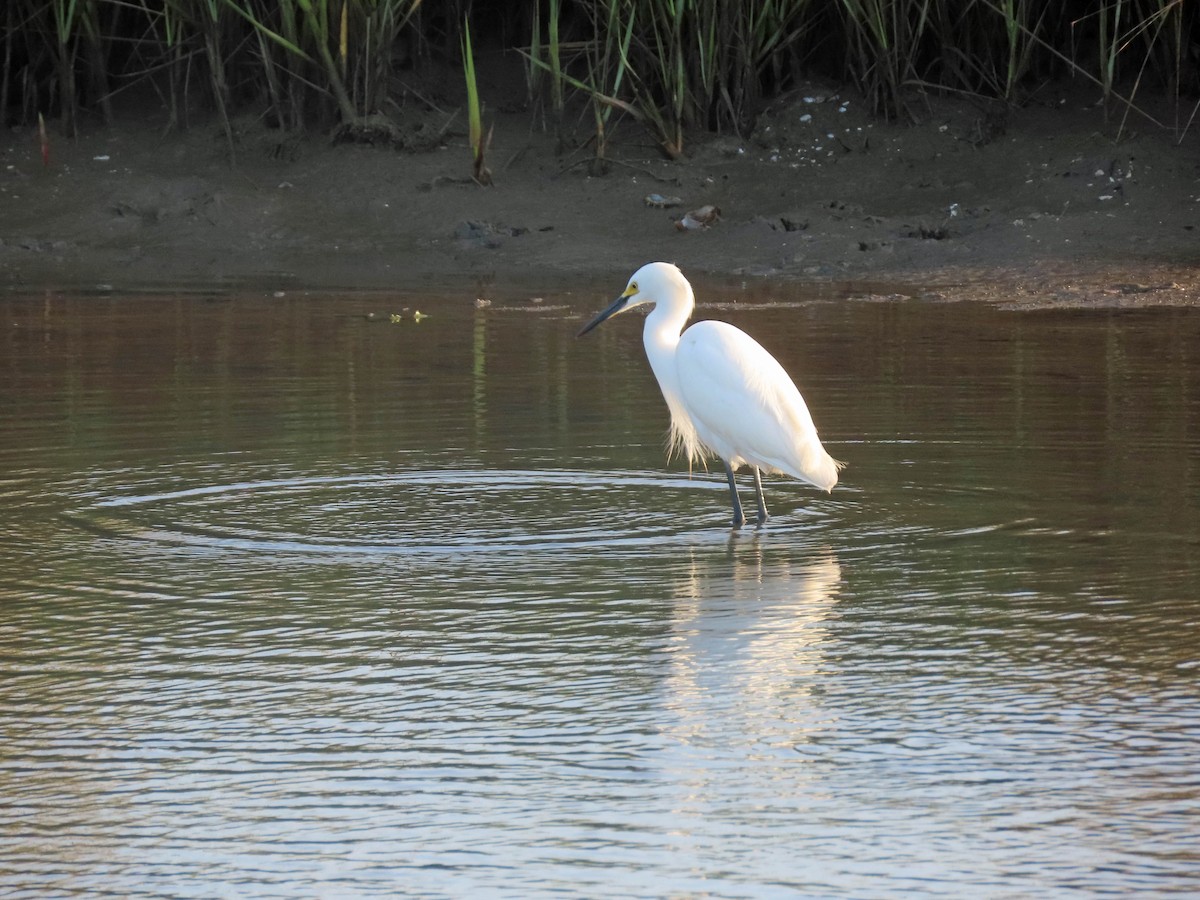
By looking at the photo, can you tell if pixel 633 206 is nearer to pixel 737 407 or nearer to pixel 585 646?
pixel 737 407

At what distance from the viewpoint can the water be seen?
3.28 meters

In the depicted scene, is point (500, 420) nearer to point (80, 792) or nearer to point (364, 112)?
point (80, 792)

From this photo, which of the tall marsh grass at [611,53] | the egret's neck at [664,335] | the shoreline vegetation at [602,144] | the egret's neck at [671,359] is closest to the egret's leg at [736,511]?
the egret's neck at [671,359]

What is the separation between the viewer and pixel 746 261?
14.5 m

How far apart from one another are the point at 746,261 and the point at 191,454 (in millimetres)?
7771

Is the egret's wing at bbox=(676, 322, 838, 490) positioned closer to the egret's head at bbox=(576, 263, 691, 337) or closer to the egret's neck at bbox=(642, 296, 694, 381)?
the egret's neck at bbox=(642, 296, 694, 381)

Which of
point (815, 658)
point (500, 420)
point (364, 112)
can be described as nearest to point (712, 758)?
point (815, 658)

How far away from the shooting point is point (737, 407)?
6516mm

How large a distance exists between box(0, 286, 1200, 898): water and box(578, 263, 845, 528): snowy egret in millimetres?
189

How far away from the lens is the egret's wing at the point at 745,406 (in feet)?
20.9

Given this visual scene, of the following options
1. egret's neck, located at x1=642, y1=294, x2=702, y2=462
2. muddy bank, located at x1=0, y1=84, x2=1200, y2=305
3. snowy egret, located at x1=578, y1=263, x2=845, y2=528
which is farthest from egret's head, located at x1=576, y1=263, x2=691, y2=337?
muddy bank, located at x1=0, y1=84, x2=1200, y2=305

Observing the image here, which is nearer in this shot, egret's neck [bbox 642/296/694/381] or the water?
the water

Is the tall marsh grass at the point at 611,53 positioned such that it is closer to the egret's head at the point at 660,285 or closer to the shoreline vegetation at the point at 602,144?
the shoreline vegetation at the point at 602,144

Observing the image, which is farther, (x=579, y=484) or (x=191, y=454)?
(x=191, y=454)
